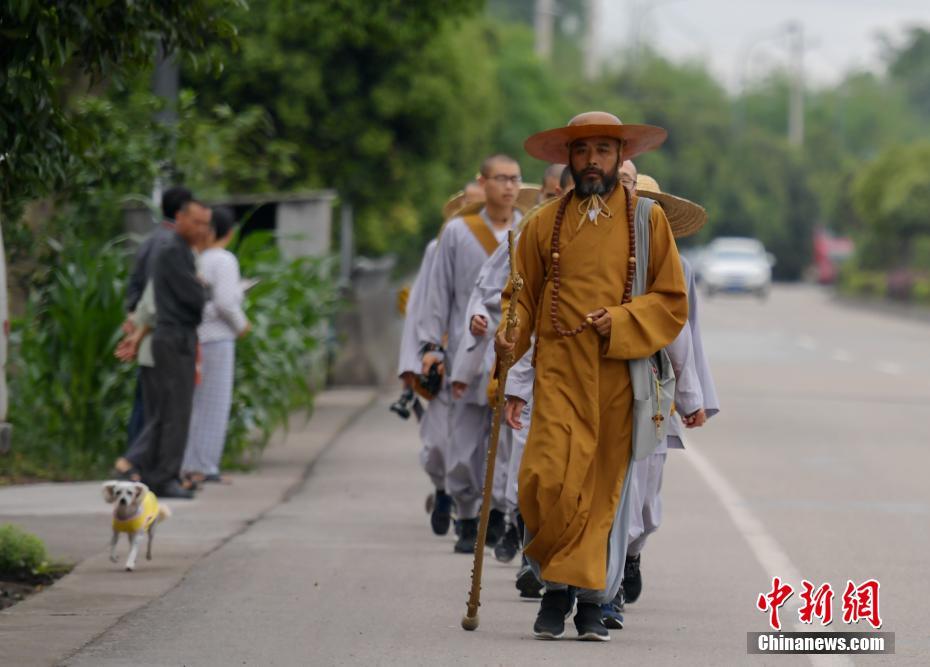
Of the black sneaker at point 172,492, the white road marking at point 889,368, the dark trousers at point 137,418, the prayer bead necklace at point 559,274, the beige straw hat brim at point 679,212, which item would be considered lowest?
the white road marking at point 889,368

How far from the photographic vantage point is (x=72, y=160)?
29.6ft

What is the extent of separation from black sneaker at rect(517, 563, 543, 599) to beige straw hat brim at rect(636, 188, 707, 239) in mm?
1567

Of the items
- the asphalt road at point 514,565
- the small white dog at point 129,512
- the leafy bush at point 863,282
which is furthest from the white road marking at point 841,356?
the leafy bush at point 863,282

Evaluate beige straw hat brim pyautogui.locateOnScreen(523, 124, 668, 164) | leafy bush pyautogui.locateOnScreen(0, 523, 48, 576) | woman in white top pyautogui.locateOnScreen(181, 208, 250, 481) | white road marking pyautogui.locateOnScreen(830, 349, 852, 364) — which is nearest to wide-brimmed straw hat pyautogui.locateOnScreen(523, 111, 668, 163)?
beige straw hat brim pyautogui.locateOnScreen(523, 124, 668, 164)

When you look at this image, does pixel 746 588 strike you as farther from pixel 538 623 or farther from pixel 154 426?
pixel 154 426

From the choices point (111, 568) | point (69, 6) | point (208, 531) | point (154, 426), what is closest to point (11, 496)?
point (154, 426)

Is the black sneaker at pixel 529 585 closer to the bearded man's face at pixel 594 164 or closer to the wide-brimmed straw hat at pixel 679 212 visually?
the wide-brimmed straw hat at pixel 679 212

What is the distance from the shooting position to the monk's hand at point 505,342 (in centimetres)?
776

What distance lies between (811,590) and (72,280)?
6192 millimetres

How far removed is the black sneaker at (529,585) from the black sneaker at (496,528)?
4.55 ft

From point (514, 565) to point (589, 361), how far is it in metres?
2.45

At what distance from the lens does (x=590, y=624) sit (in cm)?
777

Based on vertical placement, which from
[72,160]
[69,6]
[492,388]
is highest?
[69,6]

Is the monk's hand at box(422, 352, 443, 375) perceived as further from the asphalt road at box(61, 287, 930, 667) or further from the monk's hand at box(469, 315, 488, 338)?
the monk's hand at box(469, 315, 488, 338)
